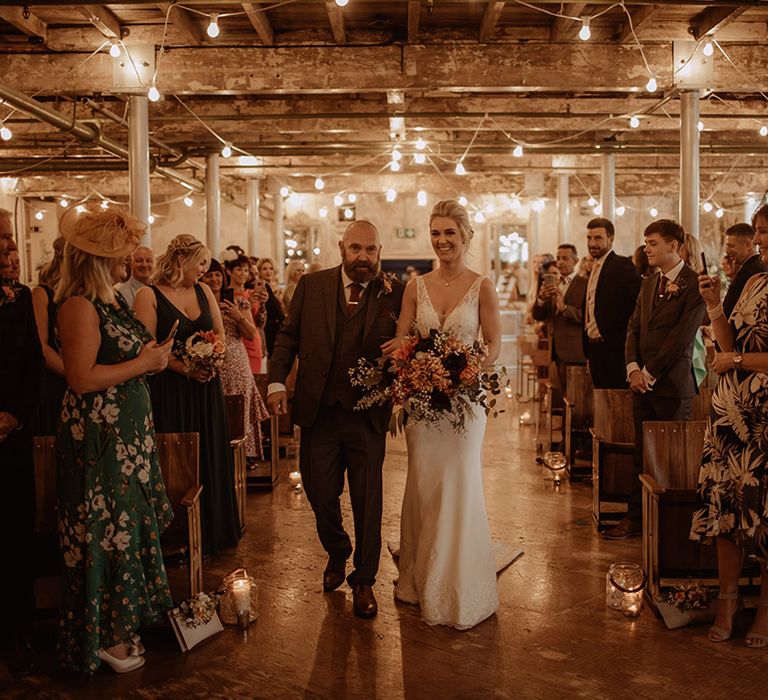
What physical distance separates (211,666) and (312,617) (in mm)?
648

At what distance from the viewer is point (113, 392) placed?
11.0ft

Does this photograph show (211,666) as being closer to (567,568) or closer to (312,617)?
(312,617)

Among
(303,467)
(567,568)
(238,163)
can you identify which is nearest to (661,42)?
(567,568)

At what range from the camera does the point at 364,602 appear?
4.06 metres

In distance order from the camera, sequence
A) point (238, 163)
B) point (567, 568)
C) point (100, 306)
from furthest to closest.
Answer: point (238, 163)
point (567, 568)
point (100, 306)

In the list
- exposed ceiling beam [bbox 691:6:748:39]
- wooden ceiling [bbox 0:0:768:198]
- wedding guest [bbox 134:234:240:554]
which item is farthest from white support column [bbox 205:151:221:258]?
wedding guest [bbox 134:234:240:554]

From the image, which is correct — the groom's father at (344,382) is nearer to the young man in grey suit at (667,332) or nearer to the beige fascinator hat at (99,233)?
the beige fascinator hat at (99,233)

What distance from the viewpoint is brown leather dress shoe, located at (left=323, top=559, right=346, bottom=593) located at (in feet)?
14.5

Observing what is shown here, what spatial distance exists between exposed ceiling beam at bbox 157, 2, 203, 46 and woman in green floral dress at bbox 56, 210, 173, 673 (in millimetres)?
4821

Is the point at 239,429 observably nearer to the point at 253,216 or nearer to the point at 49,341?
the point at 49,341

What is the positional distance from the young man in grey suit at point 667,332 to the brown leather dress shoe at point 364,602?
195 centimetres

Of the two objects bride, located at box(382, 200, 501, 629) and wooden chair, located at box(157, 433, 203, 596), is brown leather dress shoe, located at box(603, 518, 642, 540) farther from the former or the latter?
wooden chair, located at box(157, 433, 203, 596)

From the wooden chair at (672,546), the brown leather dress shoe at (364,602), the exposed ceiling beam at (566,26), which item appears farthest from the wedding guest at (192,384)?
the exposed ceiling beam at (566,26)

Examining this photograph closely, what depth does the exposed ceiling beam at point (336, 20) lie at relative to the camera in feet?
24.0
